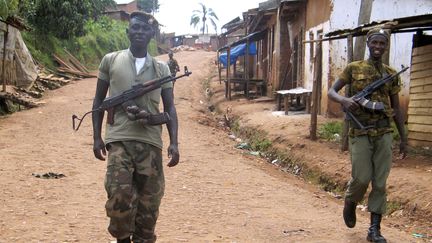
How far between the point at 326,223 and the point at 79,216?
254cm

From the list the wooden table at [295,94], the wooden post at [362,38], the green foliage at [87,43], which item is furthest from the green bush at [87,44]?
the wooden post at [362,38]

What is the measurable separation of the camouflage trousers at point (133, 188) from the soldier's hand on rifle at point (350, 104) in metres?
1.78

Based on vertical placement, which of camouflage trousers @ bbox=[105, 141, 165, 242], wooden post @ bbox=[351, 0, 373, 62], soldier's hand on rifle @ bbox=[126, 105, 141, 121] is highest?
wooden post @ bbox=[351, 0, 373, 62]

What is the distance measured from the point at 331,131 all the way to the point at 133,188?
765 cm

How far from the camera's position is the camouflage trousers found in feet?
11.2

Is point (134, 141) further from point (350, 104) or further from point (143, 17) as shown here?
point (350, 104)

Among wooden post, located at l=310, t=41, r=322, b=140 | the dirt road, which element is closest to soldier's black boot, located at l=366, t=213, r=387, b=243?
the dirt road

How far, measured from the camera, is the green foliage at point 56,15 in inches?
884

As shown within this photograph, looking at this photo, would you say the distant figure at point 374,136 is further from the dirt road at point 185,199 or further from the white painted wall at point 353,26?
the white painted wall at point 353,26

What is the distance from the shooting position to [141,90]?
141 inches

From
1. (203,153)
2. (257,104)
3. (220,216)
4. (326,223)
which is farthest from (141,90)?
(257,104)

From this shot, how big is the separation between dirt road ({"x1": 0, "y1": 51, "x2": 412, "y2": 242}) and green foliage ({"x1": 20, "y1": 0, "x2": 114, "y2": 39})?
12.7 metres

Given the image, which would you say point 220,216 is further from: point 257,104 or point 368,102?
point 257,104

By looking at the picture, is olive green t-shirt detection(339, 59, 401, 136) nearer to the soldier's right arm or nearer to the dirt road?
the soldier's right arm
